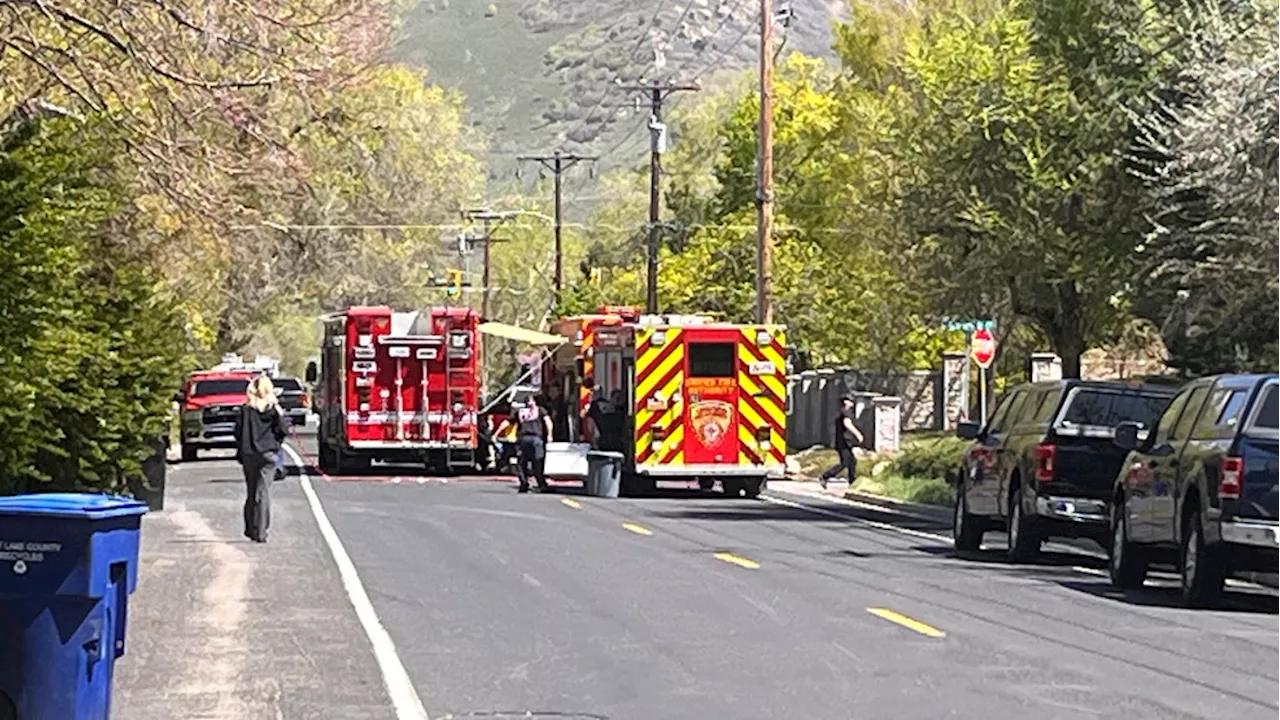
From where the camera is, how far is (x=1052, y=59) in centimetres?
4128

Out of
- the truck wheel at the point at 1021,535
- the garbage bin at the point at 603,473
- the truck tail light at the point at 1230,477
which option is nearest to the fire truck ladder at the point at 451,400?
the garbage bin at the point at 603,473

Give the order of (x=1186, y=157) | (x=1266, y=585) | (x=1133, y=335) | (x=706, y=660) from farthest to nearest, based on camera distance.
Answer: (x=1133, y=335) < (x=1186, y=157) < (x=1266, y=585) < (x=706, y=660)

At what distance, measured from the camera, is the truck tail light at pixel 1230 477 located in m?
19.4

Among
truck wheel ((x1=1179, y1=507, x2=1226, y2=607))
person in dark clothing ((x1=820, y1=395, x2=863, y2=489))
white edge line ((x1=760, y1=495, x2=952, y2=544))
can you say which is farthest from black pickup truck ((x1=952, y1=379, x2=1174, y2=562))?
person in dark clothing ((x1=820, y1=395, x2=863, y2=489))

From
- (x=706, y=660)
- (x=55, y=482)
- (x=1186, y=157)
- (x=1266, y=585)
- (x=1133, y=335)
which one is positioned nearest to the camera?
(x=706, y=660)

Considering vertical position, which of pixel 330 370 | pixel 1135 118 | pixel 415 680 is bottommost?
pixel 415 680

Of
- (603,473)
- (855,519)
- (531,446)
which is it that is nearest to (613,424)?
(531,446)

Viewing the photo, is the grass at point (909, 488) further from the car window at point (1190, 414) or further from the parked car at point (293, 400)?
the parked car at point (293, 400)

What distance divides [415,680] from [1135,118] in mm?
22493

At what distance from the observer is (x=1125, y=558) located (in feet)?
72.0

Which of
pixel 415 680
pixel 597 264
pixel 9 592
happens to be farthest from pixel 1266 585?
pixel 597 264

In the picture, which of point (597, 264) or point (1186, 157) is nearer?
point (1186, 157)

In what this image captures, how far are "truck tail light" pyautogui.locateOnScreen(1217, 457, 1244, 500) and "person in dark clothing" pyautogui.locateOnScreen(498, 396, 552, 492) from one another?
21.7 m

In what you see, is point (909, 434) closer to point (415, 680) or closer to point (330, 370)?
point (330, 370)
